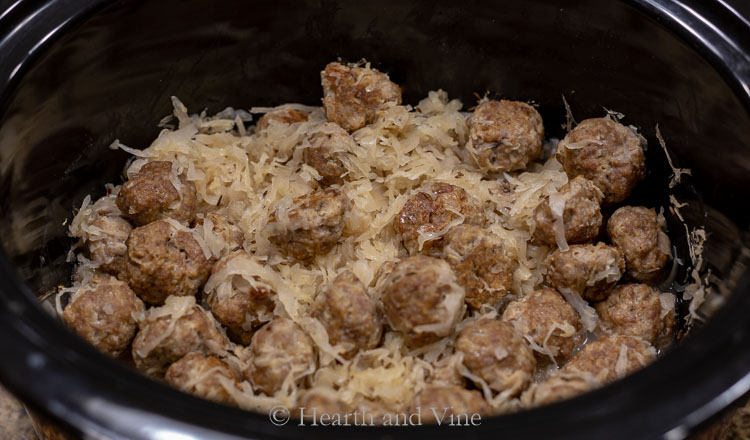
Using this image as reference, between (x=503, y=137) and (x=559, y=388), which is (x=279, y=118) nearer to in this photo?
(x=503, y=137)

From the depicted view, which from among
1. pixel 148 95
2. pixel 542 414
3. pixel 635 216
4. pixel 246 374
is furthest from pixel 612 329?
pixel 148 95

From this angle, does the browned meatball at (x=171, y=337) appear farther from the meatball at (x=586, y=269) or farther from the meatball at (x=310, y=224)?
the meatball at (x=586, y=269)

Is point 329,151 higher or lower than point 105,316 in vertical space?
higher

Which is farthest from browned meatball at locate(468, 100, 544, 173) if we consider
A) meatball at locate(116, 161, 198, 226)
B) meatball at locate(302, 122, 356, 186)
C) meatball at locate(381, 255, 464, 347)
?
meatball at locate(116, 161, 198, 226)

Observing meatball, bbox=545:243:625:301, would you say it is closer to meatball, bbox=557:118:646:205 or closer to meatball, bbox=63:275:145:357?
meatball, bbox=557:118:646:205

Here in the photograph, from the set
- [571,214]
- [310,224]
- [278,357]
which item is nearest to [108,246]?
[310,224]

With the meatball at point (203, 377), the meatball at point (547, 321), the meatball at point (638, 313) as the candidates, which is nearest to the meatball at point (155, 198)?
the meatball at point (203, 377)

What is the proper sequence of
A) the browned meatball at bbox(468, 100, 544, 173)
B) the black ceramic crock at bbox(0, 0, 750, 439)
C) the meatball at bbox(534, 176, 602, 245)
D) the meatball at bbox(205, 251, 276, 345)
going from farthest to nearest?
the browned meatball at bbox(468, 100, 544, 173)
the meatball at bbox(534, 176, 602, 245)
the meatball at bbox(205, 251, 276, 345)
the black ceramic crock at bbox(0, 0, 750, 439)
